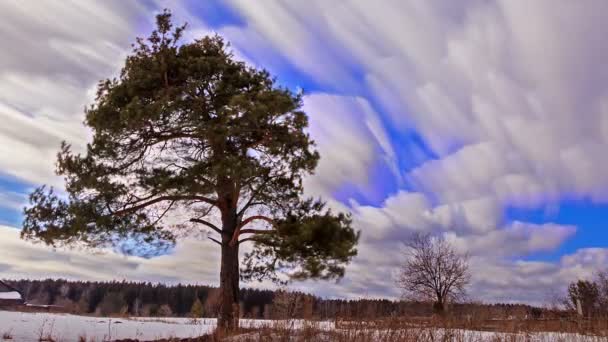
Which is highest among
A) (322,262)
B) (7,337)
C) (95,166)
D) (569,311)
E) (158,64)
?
(158,64)

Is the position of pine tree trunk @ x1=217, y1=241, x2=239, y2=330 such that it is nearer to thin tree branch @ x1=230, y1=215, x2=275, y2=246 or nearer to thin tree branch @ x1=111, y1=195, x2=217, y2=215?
thin tree branch @ x1=230, y1=215, x2=275, y2=246

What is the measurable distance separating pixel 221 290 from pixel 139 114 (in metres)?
5.65

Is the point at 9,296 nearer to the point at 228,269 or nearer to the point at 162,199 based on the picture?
the point at 162,199

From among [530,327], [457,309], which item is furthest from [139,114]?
[530,327]

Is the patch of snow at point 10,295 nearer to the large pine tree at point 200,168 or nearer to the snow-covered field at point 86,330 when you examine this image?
the snow-covered field at point 86,330

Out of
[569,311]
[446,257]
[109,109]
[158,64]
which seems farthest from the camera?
[446,257]

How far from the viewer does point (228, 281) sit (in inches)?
536

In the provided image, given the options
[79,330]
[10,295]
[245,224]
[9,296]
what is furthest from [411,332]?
[10,295]

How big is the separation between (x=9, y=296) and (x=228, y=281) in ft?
149

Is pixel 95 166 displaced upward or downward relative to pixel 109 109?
downward

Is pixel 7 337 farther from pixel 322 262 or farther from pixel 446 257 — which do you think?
pixel 446 257

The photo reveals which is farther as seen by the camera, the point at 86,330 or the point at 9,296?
the point at 9,296

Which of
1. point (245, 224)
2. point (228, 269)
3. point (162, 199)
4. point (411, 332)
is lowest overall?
point (411, 332)

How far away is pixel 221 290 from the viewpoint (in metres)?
13.7
